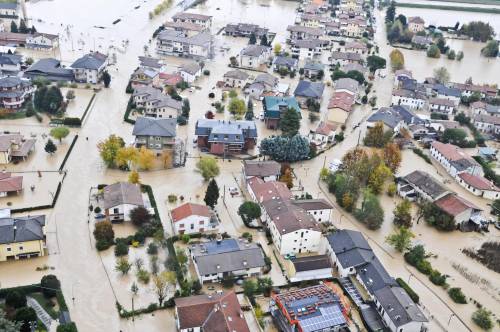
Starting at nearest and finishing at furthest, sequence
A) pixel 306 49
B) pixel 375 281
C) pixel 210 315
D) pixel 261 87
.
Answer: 1. pixel 210 315
2. pixel 375 281
3. pixel 261 87
4. pixel 306 49

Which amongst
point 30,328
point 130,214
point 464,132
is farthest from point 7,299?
point 464,132

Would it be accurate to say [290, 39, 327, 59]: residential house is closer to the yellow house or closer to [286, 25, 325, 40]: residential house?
[286, 25, 325, 40]: residential house

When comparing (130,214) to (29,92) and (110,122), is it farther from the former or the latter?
(29,92)

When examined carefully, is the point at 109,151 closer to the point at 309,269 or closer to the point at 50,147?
the point at 50,147

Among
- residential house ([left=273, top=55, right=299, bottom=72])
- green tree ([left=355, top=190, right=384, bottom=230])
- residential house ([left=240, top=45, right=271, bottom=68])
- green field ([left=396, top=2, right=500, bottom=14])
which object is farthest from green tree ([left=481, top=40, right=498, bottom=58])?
green tree ([left=355, top=190, right=384, bottom=230])

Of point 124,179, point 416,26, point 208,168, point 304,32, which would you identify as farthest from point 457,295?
point 416,26
